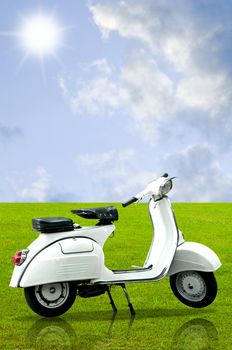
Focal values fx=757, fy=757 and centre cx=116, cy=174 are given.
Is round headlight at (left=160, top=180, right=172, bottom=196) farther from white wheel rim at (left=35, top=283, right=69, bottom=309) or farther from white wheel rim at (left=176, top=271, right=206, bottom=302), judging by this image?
white wheel rim at (left=35, top=283, right=69, bottom=309)

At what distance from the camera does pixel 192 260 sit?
401 inches

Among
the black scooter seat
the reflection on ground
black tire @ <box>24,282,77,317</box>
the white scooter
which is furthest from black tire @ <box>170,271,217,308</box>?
black tire @ <box>24,282,77,317</box>

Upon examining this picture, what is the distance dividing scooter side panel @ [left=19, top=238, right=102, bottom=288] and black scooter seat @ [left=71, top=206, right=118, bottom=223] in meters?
0.33

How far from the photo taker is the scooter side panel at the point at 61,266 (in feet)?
30.7

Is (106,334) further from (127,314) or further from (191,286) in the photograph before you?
(191,286)

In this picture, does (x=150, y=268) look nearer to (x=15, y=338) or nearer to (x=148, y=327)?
(x=148, y=327)

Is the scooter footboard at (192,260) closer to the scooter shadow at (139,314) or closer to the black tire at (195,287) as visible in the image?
the black tire at (195,287)

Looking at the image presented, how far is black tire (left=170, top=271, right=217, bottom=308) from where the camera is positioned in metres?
10.2

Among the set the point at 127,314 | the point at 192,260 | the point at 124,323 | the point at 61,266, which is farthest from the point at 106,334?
the point at 192,260

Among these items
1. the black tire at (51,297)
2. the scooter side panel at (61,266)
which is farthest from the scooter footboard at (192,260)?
the black tire at (51,297)

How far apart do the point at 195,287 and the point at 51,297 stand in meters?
2.03

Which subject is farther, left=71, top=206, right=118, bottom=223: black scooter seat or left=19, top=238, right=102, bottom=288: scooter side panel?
left=71, top=206, right=118, bottom=223: black scooter seat

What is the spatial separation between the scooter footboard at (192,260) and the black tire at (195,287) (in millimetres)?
138

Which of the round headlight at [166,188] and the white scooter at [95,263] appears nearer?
the white scooter at [95,263]
